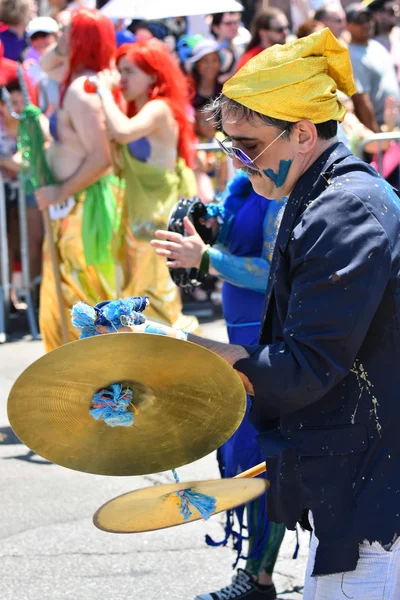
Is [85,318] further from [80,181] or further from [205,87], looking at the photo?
[205,87]

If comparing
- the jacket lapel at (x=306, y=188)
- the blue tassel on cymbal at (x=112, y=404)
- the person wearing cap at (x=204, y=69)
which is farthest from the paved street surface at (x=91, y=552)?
the person wearing cap at (x=204, y=69)

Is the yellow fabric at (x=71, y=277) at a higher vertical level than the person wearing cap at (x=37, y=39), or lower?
lower

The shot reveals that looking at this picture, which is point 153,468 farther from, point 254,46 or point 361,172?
point 254,46

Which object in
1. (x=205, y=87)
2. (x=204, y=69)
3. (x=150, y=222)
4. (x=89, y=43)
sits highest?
(x=89, y=43)

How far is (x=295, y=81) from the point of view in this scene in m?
2.08

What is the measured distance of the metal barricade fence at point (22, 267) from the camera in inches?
303

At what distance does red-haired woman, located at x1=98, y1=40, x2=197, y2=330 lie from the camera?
5406 mm

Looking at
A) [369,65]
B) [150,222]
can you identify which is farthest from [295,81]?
[369,65]

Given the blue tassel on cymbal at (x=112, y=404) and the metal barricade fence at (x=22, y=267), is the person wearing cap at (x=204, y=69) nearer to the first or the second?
the metal barricade fence at (x=22, y=267)

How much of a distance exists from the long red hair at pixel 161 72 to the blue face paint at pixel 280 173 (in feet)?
11.2

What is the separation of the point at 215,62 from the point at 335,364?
7430mm

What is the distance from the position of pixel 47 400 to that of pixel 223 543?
1.67 metres

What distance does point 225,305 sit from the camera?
3480 mm

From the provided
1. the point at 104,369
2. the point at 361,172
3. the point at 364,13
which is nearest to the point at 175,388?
the point at 104,369
